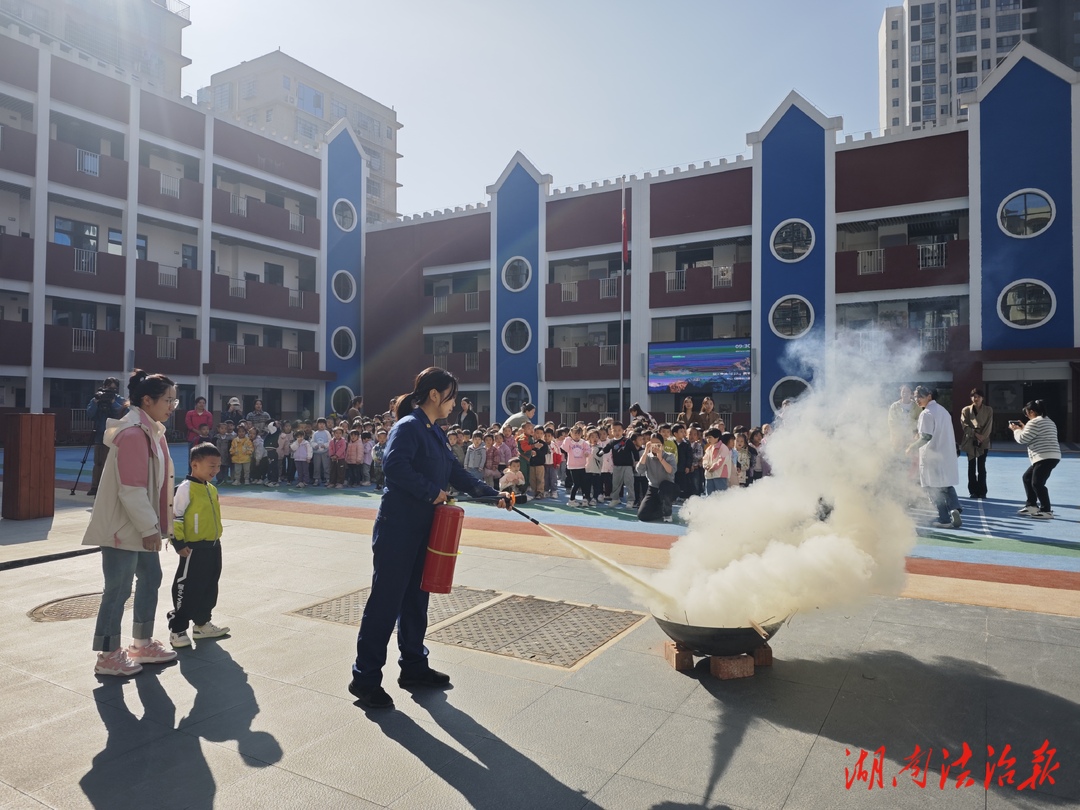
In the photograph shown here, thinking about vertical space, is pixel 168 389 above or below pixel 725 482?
above

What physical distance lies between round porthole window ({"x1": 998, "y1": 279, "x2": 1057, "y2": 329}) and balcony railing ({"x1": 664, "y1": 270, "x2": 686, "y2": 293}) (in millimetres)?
11579

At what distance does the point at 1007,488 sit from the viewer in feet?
47.3

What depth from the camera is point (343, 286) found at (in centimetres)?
3759

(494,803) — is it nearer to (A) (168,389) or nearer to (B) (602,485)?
(A) (168,389)

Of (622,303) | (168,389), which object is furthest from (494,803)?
(622,303)

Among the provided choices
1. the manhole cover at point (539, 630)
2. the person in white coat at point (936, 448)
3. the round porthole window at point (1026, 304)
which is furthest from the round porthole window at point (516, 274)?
the manhole cover at point (539, 630)

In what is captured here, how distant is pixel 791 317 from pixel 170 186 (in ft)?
87.9

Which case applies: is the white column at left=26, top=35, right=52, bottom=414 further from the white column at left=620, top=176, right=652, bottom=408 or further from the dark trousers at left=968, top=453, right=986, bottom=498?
the dark trousers at left=968, top=453, right=986, bottom=498

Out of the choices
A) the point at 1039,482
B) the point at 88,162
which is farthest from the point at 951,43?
the point at 1039,482

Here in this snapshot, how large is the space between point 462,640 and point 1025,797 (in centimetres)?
358

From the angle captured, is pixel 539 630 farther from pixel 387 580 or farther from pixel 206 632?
pixel 206 632

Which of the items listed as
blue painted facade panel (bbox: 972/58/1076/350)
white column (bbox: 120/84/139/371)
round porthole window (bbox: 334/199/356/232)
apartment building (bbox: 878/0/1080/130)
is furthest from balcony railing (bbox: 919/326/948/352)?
apartment building (bbox: 878/0/1080/130)

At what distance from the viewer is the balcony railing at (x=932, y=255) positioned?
2583cm

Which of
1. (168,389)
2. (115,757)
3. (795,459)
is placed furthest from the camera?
(795,459)
